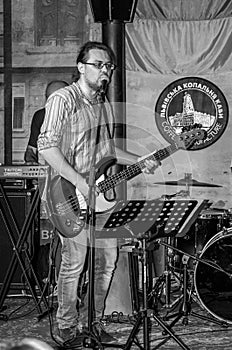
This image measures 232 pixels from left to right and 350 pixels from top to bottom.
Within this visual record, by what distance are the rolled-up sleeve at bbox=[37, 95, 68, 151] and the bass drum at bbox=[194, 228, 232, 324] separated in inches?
58.6

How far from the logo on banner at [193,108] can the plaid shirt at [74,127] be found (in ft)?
8.23

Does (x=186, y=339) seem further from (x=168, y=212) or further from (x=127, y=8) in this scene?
(x=127, y=8)

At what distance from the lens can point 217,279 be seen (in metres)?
4.30

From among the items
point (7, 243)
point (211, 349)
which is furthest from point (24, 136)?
point (211, 349)

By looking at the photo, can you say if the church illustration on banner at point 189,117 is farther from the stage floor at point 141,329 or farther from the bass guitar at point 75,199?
the bass guitar at point 75,199

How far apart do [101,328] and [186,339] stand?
21.6 inches

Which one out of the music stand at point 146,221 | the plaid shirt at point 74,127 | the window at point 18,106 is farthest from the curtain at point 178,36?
the music stand at point 146,221

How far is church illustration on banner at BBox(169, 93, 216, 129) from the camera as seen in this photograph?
5.88 meters

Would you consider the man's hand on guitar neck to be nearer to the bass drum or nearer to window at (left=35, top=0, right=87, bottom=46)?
the bass drum

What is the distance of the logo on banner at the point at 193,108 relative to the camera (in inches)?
231

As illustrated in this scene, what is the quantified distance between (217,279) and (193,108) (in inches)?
85.8

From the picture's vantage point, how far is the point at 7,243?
4.77 meters

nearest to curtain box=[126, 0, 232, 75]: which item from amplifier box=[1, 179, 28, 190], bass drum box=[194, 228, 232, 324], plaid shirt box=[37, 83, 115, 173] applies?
amplifier box=[1, 179, 28, 190]

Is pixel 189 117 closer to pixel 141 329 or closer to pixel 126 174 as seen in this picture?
pixel 141 329
